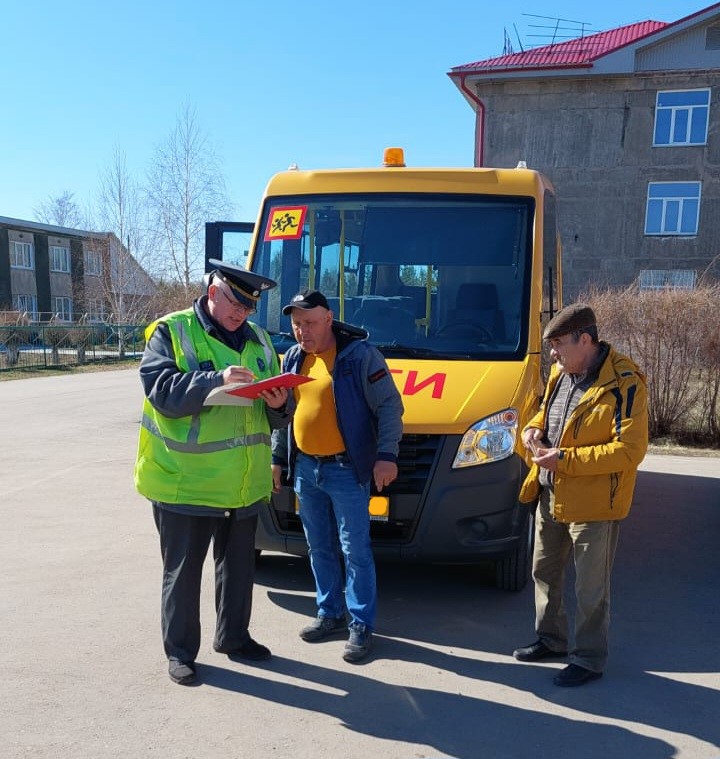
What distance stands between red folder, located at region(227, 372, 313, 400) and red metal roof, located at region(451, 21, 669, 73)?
23.2m

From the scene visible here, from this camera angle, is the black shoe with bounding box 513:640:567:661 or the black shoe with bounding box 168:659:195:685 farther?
the black shoe with bounding box 513:640:567:661

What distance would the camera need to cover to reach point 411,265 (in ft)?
16.5

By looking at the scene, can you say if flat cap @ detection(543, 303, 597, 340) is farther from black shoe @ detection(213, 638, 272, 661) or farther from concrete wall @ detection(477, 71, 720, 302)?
concrete wall @ detection(477, 71, 720, 302)

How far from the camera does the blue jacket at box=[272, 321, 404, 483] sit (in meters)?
3.75

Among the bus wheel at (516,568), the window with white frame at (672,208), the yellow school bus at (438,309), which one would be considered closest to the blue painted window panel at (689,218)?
the window with white frame at (672,208)

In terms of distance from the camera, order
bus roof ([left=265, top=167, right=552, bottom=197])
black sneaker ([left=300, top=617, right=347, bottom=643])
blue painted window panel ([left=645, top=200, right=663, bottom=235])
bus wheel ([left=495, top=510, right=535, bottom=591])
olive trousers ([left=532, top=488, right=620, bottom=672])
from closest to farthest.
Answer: olive trousers ([left=532, top=488, right=620, bottom=672]) < black sneaker ([left=300, top=617, right=347, bottom=643]) < bus wheel ([left=495, top=510, right=535, bottom=591]) < bus roof ([left=265, top=167, right=552, bottom=197]) < blue painted window panel ([left=645, top=200, right=663, bottom=235])

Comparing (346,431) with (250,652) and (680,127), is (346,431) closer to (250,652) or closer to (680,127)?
(250,652)

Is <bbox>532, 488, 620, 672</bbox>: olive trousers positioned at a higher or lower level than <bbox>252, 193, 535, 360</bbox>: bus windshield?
lower

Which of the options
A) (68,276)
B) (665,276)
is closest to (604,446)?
(665,276)

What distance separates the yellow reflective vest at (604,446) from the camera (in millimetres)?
3297

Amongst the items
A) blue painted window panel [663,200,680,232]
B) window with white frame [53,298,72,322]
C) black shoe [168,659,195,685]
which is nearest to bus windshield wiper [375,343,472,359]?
black shoe [168,659,195,685]

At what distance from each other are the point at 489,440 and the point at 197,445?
160 cm

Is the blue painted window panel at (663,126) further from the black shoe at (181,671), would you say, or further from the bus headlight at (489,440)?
the black shoe at (181,671)

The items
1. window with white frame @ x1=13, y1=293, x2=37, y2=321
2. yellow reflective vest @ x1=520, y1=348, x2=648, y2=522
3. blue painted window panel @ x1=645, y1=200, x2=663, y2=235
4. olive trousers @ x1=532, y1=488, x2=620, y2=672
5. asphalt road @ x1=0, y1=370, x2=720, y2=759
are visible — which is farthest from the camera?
window with white frame @ x1=13, y1=293, x2=37, y2=321
